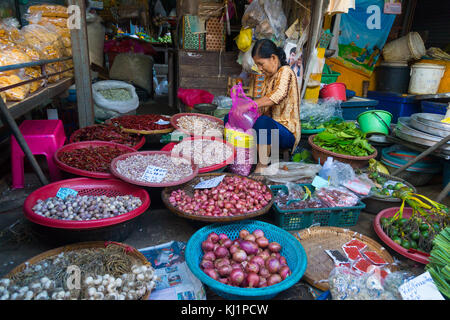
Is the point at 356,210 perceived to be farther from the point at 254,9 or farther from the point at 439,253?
the point at 254,9

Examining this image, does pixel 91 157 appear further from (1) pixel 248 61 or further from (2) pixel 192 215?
(1) pixel 248 61

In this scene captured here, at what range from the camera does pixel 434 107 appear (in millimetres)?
5336

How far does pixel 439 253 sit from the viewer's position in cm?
179

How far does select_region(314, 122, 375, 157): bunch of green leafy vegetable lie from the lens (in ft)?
Result: 11.3

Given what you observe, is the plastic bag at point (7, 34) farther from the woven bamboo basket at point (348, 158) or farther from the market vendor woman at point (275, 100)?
the woven bamboo basket at point (348, 158)

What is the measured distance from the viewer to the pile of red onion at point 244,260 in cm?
175

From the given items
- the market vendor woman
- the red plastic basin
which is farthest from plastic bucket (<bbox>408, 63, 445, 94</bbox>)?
the red plastic basin

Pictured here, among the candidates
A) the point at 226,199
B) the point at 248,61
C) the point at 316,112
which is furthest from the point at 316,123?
the point at 226,199

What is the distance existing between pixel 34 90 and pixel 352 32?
5.97 meters

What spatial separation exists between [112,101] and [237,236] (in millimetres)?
3179

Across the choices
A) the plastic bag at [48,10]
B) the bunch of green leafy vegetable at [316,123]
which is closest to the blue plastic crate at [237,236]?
the bunch of green leafy vegetable at [316,123]

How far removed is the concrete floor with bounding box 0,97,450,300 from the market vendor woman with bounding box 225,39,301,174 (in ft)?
3.07

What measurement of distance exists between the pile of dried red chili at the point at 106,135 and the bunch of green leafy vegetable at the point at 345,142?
7.61ft
